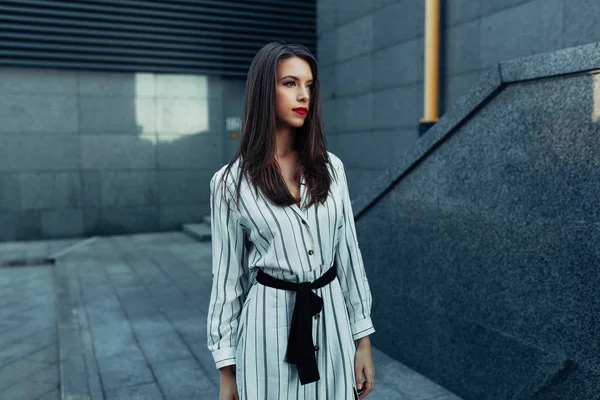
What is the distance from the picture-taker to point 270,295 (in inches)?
76.3

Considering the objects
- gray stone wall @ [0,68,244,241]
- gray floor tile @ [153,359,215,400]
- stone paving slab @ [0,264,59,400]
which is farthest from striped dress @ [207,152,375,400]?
gray stone wall @ [0,68,244,241]

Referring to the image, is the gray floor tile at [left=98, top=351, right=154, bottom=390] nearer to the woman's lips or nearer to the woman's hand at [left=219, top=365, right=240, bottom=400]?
the woman's hand at [left=219, top=365, right=240, bottom=400]

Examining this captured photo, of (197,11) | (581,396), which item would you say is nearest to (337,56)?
(197,11)

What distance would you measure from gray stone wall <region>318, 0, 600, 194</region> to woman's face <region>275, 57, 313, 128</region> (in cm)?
439

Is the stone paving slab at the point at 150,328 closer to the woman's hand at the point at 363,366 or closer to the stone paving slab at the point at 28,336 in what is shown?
the stone paving slab at the point at 28,336

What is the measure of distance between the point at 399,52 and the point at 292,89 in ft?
22.4

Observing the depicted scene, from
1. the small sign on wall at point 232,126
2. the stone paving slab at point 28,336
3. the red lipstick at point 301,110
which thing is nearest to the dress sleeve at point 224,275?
the red lipstick at point 301,110

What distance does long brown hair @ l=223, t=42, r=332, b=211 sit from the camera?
74.3 inches

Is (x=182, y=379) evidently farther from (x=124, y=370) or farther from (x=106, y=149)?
(x=106, y=149)

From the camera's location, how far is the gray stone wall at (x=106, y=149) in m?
10.6

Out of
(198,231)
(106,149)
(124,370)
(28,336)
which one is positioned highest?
(106,149)

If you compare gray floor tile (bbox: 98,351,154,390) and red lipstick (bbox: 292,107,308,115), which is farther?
gray floor tile (bbox: 98,351,154,390)

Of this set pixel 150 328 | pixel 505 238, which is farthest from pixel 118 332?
pixel 505 238

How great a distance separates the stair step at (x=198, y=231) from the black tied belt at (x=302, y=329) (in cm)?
880
